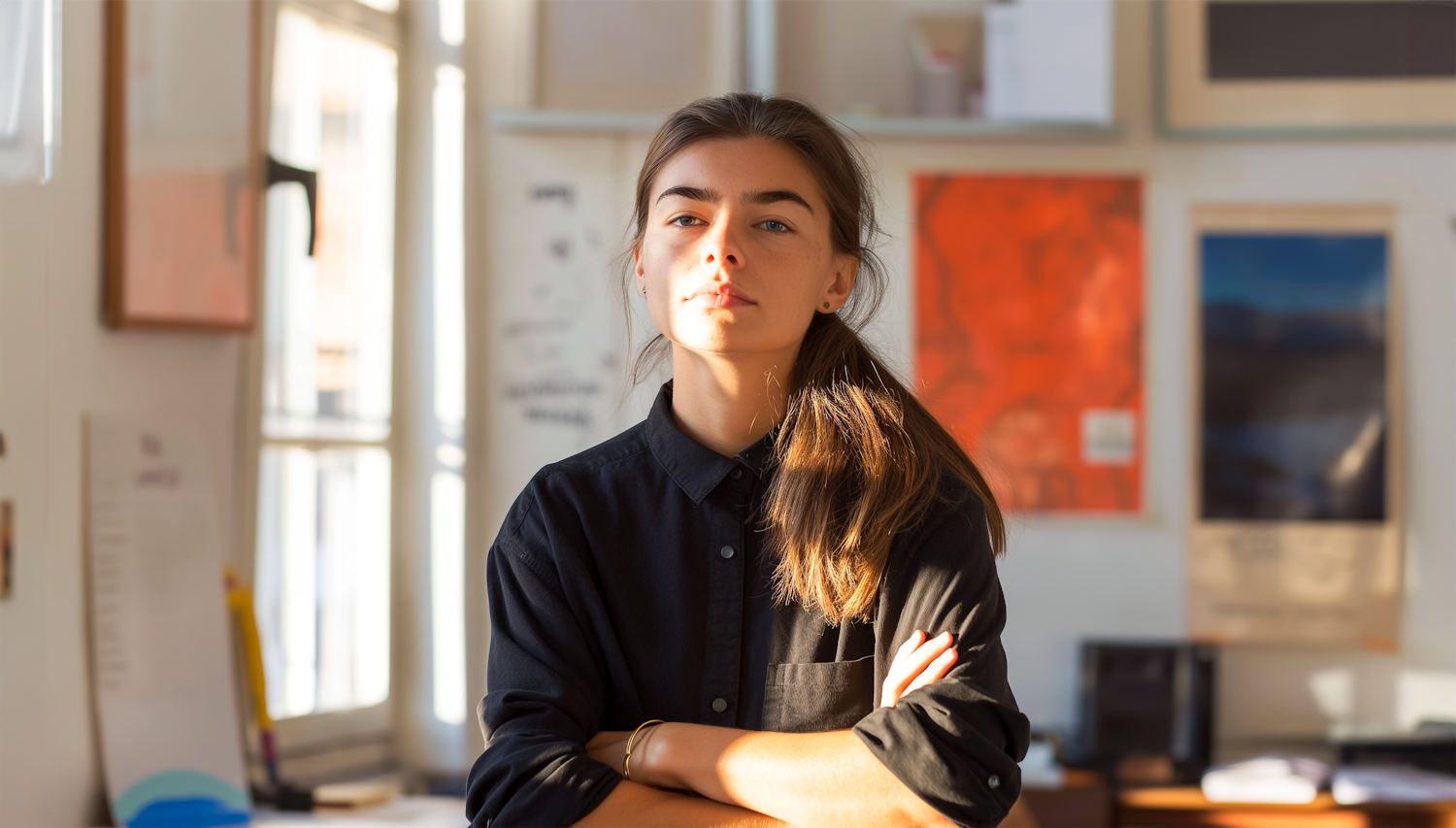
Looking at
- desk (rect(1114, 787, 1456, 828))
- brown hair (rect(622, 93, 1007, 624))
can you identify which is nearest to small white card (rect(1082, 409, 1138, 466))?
desk (rect(1114, 787, 1456, 828))

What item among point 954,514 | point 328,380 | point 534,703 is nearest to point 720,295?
point 954,514

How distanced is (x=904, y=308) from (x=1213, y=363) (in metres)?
0.73

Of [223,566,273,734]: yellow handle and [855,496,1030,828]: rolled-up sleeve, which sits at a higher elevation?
[855,496,1030,828]: rolled-up sleeve

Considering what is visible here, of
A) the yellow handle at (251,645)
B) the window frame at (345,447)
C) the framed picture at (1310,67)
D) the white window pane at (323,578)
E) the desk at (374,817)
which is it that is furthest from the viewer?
the framed picture at (1310,67)

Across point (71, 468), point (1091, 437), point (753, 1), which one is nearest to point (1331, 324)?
point (1091, 437)

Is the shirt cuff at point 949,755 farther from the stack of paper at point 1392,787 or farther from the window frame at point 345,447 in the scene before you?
the stack of paper at point 1392,787

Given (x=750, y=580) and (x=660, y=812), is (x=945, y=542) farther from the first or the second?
(x=660, y=812)

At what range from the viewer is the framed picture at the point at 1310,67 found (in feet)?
9.71

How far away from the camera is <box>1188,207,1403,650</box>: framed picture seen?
2973 mm

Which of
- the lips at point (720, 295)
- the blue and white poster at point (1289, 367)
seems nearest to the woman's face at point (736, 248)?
the lips at point (720, 295)

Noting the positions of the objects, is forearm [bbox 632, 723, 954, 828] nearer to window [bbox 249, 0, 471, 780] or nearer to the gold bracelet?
the gold bracelet

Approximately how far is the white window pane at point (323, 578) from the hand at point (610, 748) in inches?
57.0

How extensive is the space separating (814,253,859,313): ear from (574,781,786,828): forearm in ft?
1.57

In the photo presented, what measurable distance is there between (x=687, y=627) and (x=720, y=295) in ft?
0.99
